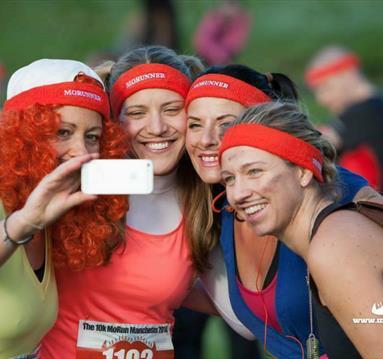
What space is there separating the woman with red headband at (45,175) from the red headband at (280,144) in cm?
52

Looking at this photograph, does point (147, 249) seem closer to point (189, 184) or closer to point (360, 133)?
point (189, 184)

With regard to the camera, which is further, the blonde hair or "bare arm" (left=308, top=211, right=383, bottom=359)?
the blonde hair

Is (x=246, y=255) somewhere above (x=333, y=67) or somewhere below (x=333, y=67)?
below

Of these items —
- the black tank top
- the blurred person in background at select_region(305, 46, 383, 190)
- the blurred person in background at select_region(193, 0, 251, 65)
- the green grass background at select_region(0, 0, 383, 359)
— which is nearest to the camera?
the black tank top

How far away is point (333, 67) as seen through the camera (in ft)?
28.3

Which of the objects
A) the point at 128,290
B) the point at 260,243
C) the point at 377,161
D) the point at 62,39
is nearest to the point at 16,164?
the point at 128,290

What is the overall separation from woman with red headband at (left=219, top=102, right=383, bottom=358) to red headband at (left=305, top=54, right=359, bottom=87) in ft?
16.0

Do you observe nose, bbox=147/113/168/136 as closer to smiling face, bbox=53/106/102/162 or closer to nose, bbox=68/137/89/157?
smiling face, bbox=53/106/102/162

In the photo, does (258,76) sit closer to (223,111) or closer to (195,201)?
(223,111)

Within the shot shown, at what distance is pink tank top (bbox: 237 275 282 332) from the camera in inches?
155

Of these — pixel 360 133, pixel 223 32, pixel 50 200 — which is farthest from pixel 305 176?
pixel 223 32

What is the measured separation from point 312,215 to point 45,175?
91 centimetres

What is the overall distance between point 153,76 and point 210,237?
27.2 inches

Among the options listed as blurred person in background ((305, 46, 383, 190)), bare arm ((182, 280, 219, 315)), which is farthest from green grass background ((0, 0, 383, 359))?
bare arm ((182, 280, 219, 315))
